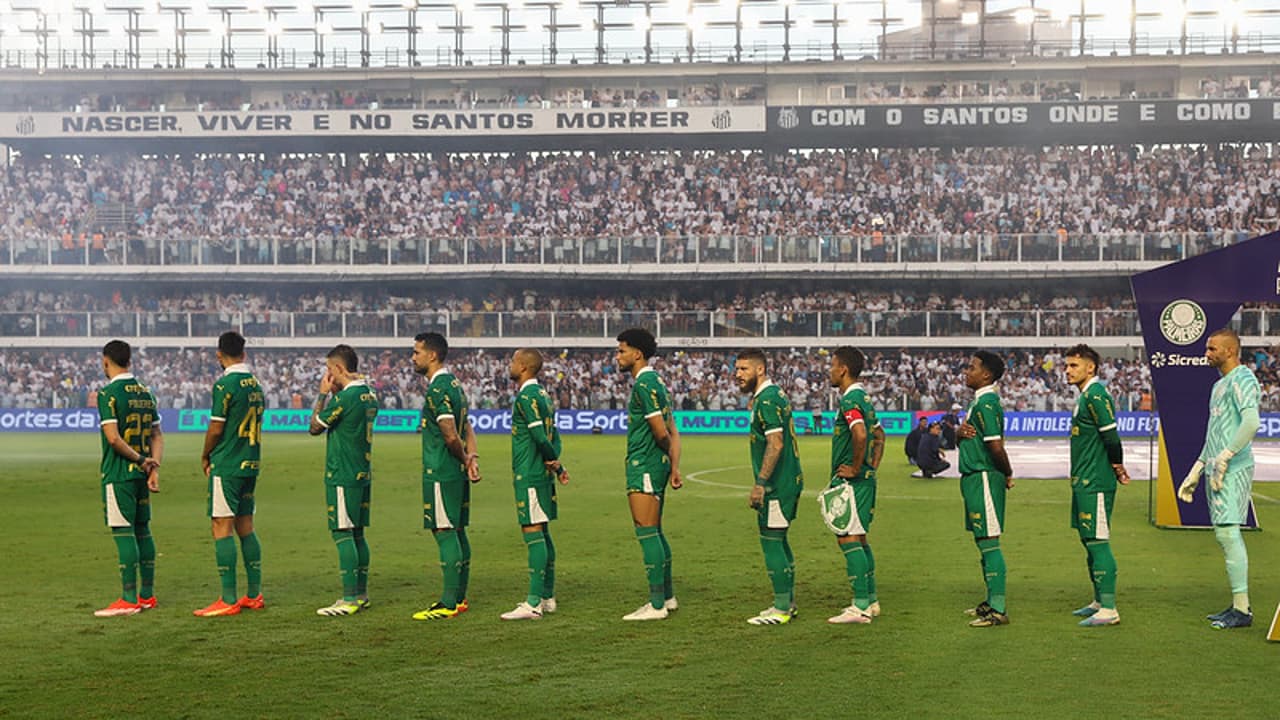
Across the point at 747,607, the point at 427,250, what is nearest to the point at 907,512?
the point at 747,607

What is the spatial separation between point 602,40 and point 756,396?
179 feet

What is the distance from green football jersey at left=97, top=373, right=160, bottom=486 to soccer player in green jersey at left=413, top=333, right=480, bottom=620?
8.33 feet

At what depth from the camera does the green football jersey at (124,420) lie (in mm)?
12531

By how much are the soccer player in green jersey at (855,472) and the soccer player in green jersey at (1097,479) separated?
170cm

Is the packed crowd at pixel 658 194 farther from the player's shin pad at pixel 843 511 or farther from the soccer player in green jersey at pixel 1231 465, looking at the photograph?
the player's shin pad at pixel 843 511

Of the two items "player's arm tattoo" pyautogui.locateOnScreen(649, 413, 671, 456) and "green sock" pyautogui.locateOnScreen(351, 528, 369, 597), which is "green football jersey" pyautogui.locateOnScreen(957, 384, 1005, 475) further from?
"green sock" pyautogui.locateOnScreen(351, 528, 369, 597)

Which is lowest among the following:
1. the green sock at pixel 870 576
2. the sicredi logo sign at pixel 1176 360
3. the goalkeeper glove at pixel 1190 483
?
the green sock at pixel 870 576

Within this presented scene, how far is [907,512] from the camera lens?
883 inches

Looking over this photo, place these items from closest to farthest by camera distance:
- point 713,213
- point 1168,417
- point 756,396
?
point 756,396
point 1168,417
point 713,213

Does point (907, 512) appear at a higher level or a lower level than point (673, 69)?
lower

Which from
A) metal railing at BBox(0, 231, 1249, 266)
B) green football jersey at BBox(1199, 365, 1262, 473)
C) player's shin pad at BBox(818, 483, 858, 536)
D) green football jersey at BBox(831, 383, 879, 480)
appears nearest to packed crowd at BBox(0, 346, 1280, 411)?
metal railing at BBox(0, 231, 1249, 266)

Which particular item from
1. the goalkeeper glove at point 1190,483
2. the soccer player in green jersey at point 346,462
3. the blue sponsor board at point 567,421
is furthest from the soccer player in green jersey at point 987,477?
the blue sponsor board at point 567,421

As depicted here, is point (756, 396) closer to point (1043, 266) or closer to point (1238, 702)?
point (1238, 702)

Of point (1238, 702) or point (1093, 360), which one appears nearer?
point (1238, 702)
